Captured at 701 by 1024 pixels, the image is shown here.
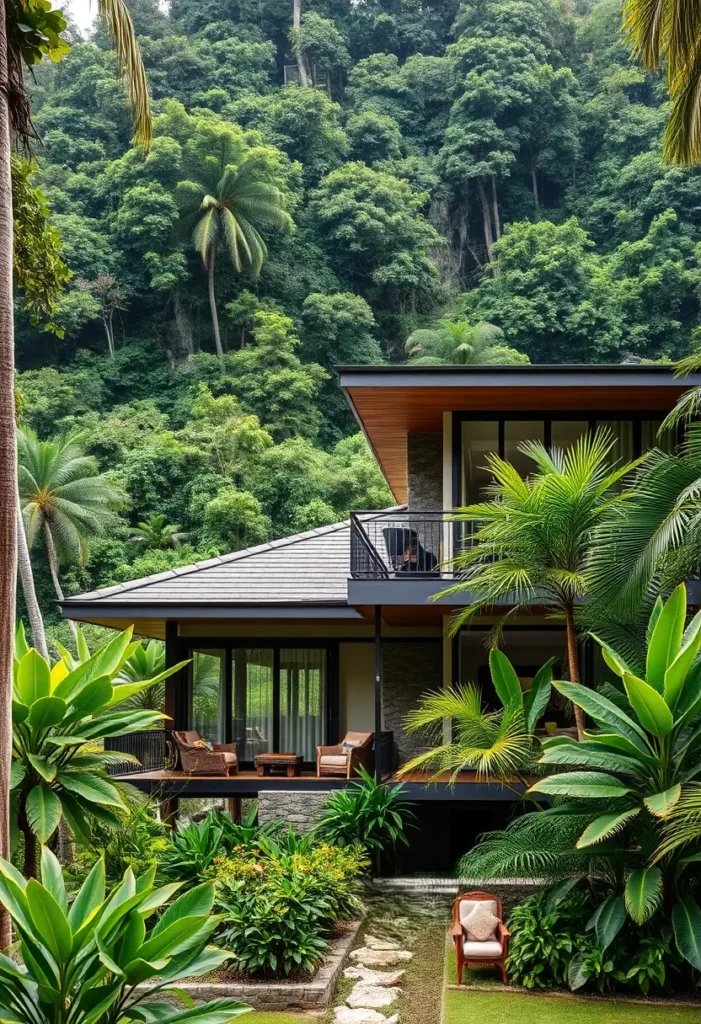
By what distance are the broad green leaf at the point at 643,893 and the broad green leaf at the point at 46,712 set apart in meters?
4.83

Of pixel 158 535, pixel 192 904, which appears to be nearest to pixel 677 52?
pixel 192 904

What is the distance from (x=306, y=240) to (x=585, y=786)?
161 ft

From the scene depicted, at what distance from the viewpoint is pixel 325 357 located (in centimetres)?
5256

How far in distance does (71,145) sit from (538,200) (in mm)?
23647

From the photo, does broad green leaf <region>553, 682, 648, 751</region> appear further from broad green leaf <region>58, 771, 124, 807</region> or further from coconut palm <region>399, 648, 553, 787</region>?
broad green leaf <region>58, 771, 124, 807</region>

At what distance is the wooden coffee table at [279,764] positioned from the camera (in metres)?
16.8

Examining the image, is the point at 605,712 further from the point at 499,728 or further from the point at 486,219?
the point at 486,219

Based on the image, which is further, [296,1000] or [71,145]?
[71,145]

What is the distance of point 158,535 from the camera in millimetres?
41969

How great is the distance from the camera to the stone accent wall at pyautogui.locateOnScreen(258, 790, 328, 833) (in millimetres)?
15180

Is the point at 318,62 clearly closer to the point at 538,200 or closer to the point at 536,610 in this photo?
the point at 538,200

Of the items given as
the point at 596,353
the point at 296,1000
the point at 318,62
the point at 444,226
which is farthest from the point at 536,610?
the point at 318,62

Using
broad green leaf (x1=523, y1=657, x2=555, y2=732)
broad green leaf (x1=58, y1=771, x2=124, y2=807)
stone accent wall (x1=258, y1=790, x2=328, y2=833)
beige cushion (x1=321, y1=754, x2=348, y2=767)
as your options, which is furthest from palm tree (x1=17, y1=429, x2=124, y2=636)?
broad green leaf (x1=58, y1=771, x2=124, y2=807)

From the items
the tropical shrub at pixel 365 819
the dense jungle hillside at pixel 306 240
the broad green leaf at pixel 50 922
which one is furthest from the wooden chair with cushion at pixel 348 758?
the dense jungle hillside at pixel 306 240
